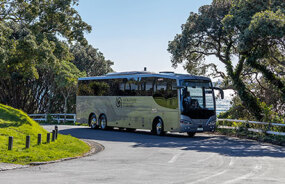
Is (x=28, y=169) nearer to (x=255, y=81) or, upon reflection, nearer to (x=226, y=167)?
(x=226, y=167)

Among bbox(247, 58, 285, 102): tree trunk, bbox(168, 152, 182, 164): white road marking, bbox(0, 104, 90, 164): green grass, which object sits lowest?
bbox(168, 152, 182, 164): white road marking

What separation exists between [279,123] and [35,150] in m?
13.0

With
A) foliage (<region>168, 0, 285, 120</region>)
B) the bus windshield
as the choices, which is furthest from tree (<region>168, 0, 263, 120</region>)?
the bus windshield

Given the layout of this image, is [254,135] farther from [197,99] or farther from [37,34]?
[37,34]

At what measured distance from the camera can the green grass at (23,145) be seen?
A: 13.1 meters

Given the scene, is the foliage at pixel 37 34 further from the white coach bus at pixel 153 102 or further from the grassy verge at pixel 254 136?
the grassy verge at pixel 254 136

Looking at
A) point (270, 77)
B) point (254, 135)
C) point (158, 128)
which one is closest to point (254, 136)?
point (254, 135)

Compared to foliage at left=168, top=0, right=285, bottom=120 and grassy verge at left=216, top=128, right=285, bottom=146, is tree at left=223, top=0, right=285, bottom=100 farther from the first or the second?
grassy verge at left=216, top=128, right=285, bottom=146

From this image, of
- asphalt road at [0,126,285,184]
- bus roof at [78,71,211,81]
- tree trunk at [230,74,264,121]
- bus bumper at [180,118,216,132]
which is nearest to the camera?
asphalt road at [0,126,285,184]

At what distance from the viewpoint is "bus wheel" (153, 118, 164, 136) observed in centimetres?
2447

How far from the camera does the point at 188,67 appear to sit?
35.2 metres

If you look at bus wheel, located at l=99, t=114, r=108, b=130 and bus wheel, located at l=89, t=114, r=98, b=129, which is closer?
bus wheel, located at l=99, t=114, r=108, b=130

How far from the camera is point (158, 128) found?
24.7 metres

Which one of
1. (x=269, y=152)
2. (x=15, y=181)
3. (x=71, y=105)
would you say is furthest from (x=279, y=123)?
(x=71, y=105)
